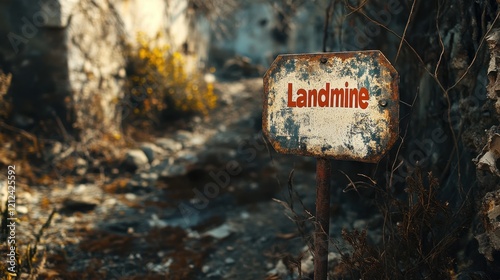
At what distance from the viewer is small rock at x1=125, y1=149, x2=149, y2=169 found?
13.7 ft

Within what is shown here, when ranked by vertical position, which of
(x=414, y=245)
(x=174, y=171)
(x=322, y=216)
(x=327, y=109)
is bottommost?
(x=174, y=171)

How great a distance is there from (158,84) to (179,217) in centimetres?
260

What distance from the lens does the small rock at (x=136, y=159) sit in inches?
164

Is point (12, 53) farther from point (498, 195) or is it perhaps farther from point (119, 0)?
point (498, 195)

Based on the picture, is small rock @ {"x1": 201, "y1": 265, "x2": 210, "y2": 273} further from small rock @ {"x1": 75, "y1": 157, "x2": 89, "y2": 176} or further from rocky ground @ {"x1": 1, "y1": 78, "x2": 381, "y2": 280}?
small rock @ {"x1": 75, "y1": 157, "x2": 89, "y2": 176}

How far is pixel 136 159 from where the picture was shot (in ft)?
13.9

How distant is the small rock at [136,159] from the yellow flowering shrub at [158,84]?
0.95 m

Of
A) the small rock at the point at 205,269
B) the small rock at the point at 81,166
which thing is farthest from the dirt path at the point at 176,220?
the small rock at the point at 81,166

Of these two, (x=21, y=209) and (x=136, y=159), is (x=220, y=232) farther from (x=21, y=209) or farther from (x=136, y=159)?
(x=136, y=159)

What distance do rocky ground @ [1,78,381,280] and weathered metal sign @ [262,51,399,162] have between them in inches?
10.1

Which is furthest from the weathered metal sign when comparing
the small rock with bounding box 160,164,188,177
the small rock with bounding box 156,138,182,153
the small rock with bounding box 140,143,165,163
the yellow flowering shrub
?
the yellow flowering shrub

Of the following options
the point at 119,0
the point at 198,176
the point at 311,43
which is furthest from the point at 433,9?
the point at 311,43

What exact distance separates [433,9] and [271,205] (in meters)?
1.83

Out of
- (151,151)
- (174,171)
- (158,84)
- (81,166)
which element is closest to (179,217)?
(174,171)
